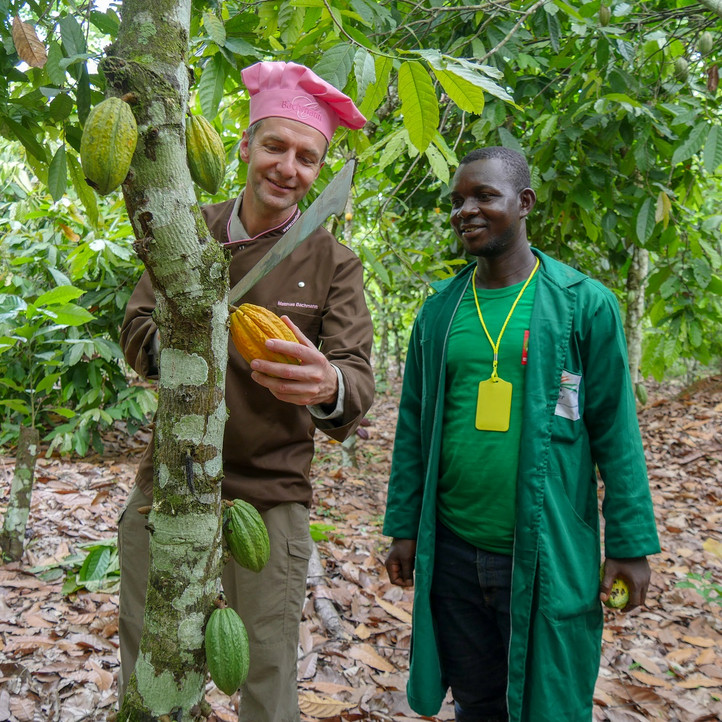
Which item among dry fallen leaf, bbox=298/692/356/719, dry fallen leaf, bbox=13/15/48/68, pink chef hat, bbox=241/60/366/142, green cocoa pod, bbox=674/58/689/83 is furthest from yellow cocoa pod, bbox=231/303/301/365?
green cocoa pod, bbox=674/58/689/83

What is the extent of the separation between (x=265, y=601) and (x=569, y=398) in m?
0.81

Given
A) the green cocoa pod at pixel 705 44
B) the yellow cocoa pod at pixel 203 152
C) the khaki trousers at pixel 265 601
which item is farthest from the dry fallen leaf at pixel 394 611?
the green cocoa pod at pixel 705 44

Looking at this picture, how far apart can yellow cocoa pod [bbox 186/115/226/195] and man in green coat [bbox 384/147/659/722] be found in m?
0.86

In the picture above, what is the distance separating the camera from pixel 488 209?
5.06ft

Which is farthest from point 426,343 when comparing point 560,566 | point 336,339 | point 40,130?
point 40,130

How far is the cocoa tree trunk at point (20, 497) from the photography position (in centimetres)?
247

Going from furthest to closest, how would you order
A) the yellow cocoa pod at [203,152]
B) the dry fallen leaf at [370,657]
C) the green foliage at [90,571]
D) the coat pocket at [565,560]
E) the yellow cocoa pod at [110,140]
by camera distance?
1. the green foliage at [90,571]
2. the dry fallen leaf at [370,657]
3. the coat pocket at [565,560]
4. the yellow cocoa pod at [203,152]
5. the yellow cocoa pod at [110,140]

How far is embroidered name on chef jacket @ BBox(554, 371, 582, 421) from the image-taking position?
147 cm

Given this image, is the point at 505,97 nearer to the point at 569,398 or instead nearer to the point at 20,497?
the point at 569,398

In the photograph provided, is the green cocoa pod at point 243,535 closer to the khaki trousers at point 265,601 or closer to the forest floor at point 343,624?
the khaki trousers at point 265,601

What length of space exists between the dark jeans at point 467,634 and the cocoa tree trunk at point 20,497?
5.61 feet

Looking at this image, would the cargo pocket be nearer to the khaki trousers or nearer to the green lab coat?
the khaki trousers

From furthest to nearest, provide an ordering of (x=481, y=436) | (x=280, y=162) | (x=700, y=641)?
(x=700, y=641)
(x=481, y=436)
(x=280, y=162)

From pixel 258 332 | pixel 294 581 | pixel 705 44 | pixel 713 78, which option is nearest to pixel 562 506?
pixel 294 581
